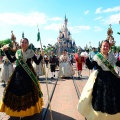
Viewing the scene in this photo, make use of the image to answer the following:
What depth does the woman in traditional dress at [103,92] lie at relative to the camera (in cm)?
527

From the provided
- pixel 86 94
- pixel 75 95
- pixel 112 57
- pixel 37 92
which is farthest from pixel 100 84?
pixel 75 95

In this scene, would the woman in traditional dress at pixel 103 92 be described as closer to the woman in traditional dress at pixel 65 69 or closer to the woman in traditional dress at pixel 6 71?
the woman in traditional dress at pixel 6 71

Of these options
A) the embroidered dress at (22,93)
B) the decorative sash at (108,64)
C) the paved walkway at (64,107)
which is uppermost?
the decorative sash at (108,64)

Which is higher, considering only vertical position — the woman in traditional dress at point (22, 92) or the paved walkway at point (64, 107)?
the woman in traditional dress at point (22, 92)

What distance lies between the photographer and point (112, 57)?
584 cm

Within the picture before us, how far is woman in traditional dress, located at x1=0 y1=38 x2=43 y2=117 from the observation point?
600 centimetres

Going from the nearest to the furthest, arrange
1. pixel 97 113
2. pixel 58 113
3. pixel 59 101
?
pixel 97 113
pixel 58 113
pixel 59 101

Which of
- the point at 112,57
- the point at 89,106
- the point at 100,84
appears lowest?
the point at 89,106

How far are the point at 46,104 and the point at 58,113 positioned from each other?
1.05m

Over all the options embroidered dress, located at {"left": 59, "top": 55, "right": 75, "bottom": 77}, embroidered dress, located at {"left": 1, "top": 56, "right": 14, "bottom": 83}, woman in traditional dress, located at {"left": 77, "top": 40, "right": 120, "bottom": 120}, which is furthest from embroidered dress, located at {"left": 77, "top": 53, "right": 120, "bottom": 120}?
embroidered dress, located at {"left": 59, "top": 55, "right": 75, "bottom": 77}

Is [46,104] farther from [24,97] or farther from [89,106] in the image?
[89,106]

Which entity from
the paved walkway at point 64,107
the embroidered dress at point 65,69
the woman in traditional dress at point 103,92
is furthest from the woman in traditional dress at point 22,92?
the embroidered dress at point 65,69

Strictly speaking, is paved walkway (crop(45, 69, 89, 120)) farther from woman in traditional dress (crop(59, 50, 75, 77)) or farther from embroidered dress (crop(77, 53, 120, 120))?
woman in traditional dress (crop(59, 50, 75, 77))

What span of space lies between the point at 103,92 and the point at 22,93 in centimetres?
198
